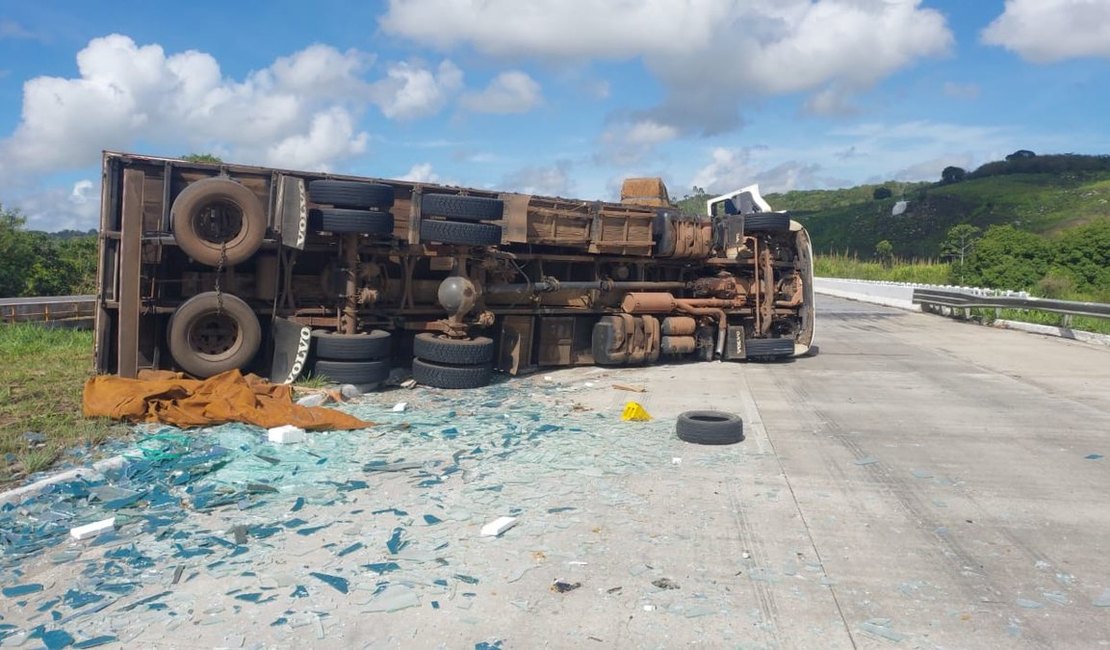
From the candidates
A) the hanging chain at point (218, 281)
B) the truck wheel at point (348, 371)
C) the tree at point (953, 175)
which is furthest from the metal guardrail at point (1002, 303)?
the tree at point (953, 175)

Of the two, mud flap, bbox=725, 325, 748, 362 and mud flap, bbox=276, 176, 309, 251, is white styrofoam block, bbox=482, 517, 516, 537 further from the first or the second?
mud flap, bbox=725, 325, 748, 362

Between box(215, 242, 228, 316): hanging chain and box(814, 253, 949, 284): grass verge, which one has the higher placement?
box(814, 253, 949, 284): grass verge

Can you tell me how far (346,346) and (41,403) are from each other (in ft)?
10.2

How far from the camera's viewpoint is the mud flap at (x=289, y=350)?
9469mm

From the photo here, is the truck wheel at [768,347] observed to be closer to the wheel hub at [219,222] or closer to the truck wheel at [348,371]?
the truck wheel at [348,371]

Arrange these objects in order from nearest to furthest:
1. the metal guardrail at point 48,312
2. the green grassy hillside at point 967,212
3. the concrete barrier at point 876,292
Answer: the metal guardrail at point 48,312 < the concrete barrier at point 876,292 < the green grassy hillside at point 967,212

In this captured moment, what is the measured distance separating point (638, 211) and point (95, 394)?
829cm

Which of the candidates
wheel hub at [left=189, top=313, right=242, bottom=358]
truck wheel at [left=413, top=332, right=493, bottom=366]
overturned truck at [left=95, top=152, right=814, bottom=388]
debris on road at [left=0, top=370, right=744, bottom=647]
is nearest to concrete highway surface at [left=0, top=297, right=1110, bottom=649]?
debris on road at [left=0, top=370, right=744, bottom=647]

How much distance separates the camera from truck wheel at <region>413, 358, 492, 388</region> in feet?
33.3

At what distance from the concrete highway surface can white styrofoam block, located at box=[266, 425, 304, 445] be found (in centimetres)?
114

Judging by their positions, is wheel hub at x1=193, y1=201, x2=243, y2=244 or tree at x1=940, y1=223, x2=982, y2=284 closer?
wheel hub at x1=193, y1=201, x2=243, y2=244

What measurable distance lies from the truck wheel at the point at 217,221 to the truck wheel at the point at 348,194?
2.20 feet

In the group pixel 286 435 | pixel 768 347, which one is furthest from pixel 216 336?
pixel 768 347

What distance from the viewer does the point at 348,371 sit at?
9.58 meters
